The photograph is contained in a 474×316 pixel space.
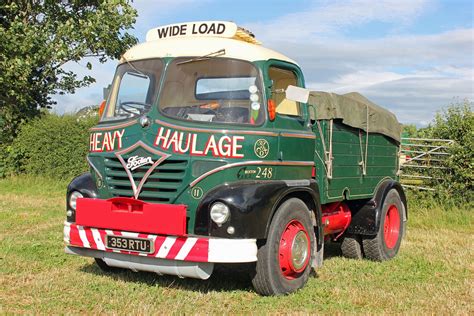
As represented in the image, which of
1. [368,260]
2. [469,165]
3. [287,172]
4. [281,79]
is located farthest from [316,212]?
[469,165]

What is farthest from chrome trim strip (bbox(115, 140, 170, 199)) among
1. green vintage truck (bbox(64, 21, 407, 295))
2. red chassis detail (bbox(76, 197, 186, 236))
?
red chassis detail (bbox(76, 197, 186, 236))

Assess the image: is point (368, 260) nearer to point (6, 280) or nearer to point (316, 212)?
point (316, 212)

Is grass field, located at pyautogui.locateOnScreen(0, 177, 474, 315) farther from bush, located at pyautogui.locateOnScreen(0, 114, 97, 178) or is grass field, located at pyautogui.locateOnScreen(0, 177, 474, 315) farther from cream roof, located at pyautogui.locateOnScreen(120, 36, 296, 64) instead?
bush, located at pyautogui.locateOnScreen(0, 114, 97, 178)

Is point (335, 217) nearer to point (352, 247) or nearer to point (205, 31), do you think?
point (352, 247)

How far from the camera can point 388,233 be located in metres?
8.65

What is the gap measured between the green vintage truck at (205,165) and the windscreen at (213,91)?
11 millimetres

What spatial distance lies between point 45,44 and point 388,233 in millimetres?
12876

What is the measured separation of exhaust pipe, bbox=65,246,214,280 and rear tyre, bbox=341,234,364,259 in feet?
10.8

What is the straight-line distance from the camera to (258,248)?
565cm

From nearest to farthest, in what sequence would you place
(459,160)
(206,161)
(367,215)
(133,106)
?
(206,161)
(133,106)
(367,215)
(459,160)

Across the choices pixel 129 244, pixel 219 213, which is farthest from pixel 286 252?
pixel 129 244

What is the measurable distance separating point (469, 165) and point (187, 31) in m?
7.50

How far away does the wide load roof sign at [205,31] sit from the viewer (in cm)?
614

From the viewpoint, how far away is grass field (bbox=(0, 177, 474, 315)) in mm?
5426
